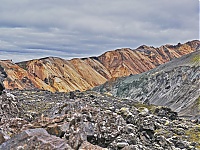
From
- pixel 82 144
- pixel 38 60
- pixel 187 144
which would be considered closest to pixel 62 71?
pixel 38 60

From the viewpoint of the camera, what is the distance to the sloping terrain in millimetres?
88275

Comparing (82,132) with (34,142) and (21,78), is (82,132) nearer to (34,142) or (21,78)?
(34,142)

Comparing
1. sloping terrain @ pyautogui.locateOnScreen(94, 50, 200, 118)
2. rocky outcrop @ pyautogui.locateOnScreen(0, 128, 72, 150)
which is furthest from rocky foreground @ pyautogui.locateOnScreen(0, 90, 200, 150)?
sloping terrain @ pyautogui.locateOnScreen(94, 50, 200, 118)

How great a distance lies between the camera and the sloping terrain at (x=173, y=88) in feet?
290

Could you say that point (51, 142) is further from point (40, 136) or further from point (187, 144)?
point (187, 144)

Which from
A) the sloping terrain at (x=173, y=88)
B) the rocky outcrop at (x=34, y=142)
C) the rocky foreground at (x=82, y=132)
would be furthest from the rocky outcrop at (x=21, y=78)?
the rocky outcrop at (x=34, y=142)

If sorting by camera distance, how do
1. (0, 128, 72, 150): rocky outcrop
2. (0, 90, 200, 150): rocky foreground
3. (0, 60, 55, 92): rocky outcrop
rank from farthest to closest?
(0, 60, 55, 92): rocky outcrop, (0, 90, 200, 150): rocky foreground, (0, 128, 72, 150): rocky outcrop

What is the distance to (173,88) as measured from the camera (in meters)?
110

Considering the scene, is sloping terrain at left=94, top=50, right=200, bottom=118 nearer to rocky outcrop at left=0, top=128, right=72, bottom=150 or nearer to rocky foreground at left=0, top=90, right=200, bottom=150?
rocky foreground at left=0, top=90, right=200, bottom=150

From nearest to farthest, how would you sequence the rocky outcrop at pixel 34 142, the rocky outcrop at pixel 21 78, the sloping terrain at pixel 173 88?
the rocky outcrop at pixel 34 142 → the sloping terrain at pixel 173 88 → the rocky outcrop at pixel 21 78

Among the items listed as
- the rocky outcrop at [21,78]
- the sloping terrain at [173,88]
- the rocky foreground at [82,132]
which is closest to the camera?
the rocky foreground at [82,132]

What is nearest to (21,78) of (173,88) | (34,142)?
(173,88)

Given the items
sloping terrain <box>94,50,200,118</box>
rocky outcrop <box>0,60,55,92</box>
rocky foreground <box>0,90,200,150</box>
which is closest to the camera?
rocky foreground <box>0,90,200,150</box>

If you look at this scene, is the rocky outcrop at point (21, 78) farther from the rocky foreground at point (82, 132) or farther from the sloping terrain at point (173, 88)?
the rocky foreground at point (82, 132)
